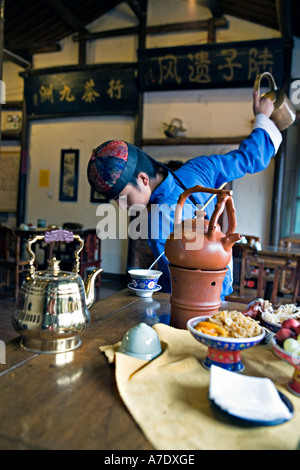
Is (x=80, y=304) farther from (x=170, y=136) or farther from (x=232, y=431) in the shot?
(x=170, y=136)

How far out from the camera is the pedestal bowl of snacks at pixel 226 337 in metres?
0.79

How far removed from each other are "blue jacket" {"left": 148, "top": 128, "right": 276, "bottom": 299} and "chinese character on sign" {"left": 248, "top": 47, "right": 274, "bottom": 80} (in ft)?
12.5

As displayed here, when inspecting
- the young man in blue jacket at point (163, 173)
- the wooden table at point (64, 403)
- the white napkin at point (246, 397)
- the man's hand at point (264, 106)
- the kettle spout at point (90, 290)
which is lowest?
the wooden table at point (64, 403)


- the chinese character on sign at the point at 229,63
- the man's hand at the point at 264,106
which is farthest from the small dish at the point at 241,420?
the chinese character on sign at the point at 229,63

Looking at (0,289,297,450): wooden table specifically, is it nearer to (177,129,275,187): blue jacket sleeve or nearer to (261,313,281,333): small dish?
(261,313,281,333): small dish

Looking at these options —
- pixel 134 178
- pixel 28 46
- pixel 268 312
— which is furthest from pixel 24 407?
pixel 28 46

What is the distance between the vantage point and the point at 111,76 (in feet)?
19.1

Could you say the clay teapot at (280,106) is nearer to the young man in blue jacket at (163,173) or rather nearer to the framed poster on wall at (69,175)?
the young man in blue jacket at (163,173)

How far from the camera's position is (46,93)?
6320mm

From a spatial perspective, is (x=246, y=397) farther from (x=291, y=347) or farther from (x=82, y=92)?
(x=82, y=92)

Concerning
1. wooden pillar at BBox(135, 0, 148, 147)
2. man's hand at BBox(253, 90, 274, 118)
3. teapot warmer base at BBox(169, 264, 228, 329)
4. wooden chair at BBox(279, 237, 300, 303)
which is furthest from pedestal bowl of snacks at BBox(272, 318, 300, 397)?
wooden pillar at BBox(135, 0, 148, 147)

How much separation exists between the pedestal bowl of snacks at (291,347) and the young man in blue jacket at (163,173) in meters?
0.60

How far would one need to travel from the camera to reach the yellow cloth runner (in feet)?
1.86

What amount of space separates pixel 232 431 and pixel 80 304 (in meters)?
0.50
